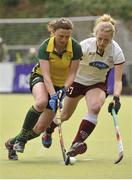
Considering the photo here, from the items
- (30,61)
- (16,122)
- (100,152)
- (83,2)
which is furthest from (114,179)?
(83,2)

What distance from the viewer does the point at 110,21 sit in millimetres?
8477

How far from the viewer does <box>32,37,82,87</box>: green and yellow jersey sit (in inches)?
328

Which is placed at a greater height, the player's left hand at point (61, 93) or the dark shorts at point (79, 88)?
the player's left hand at point (61, 93)

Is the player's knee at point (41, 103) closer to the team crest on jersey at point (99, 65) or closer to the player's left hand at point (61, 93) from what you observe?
the player's left hand at point (61, 93)

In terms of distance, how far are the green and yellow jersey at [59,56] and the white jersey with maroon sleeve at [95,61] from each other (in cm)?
21

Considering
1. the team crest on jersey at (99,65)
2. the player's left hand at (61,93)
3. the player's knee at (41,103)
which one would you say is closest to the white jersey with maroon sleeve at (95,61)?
the team crest on jersey at (99,65)

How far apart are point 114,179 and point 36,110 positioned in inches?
71.3

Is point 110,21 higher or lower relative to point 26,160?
higher

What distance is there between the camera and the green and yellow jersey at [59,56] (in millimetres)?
8328

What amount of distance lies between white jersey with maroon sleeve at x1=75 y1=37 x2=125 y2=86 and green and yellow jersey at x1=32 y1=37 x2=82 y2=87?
0.69 ft

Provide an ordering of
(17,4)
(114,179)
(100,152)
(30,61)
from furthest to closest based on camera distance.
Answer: (17,4)
(30,61)
(100,152)
(114,179)

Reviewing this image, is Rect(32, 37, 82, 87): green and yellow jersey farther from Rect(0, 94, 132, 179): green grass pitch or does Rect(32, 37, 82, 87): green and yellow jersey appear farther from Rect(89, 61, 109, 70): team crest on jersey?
Rect(0, 94, 132, 179): green grass pitch

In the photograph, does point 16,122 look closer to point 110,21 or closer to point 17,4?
point 110,21

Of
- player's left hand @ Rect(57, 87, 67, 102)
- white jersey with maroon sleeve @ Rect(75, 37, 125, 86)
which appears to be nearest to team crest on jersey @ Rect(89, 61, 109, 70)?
white jersey with maroon sleeve @ Rect(75, 37, 125, 86)
